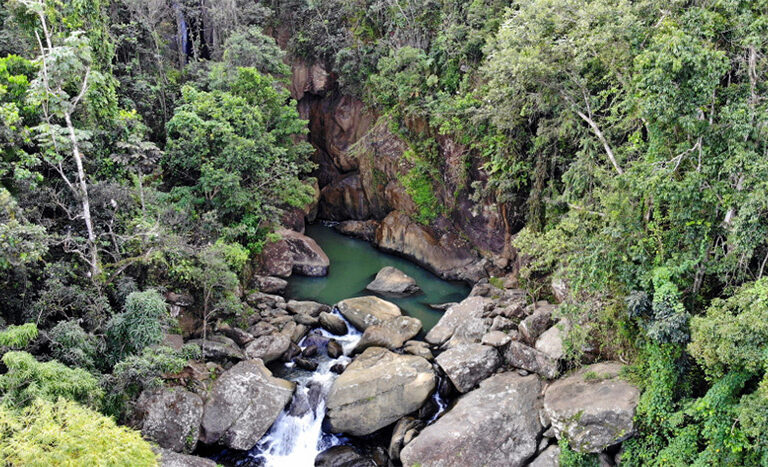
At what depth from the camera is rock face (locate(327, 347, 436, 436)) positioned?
1295cm

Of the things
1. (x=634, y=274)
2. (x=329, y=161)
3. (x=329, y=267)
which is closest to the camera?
(x=634, y=274)

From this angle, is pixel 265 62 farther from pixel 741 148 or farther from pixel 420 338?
pixel 741 148

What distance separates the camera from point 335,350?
16.1 m

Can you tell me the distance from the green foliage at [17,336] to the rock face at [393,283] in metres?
13.1

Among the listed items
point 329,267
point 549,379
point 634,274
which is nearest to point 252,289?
point 329,267

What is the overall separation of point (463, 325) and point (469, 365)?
276 centimetres

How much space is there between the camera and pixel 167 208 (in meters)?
15.1

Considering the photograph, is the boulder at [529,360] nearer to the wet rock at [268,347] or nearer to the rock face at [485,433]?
the rock face at [485,433]

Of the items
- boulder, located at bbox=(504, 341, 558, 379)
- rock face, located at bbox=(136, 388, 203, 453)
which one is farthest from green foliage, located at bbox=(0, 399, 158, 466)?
boulder, located at bbox=(504, 341, 558, 379)

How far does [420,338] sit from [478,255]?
625 cm

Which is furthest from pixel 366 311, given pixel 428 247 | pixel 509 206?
pixel 509 206

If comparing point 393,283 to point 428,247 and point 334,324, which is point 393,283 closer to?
point 428,247

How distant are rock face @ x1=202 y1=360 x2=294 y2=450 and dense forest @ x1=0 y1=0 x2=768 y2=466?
56.2 inches

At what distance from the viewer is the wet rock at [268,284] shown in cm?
2017
